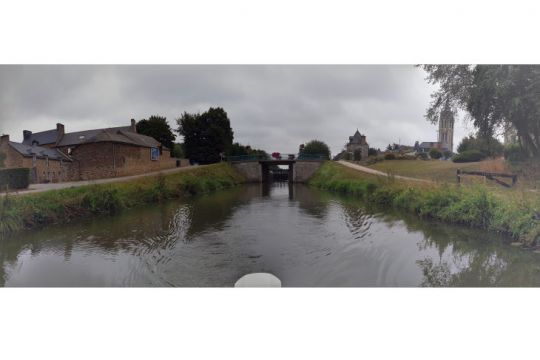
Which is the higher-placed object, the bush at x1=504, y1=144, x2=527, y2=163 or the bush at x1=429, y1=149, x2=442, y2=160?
the bush at x1=429, y1=149, x2=442, y2=160

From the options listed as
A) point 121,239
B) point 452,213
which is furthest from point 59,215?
point 452,213

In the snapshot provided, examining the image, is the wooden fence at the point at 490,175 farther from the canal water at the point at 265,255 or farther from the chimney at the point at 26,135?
the chimney at the point at 26,135

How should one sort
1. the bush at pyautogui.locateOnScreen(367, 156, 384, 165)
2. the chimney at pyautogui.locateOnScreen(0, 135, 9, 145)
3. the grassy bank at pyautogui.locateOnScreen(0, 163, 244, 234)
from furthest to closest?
the bush at pyautogui.locateOnScreen(367, 156, 384, 165) → the grassy bank at pyautogui.locateOnScreen(0, 163, 244, 234) → the chimney at pyautogui.locateOnScreen(0, 135, 9, 145)

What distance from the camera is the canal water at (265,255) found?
2.82 m

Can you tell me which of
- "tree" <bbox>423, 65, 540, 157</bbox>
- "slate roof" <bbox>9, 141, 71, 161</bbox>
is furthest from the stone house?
"tree" <bbox>423, 65, 540, 157</bbox>

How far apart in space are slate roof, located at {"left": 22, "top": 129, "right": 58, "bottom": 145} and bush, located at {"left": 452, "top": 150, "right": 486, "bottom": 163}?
6.81 metres

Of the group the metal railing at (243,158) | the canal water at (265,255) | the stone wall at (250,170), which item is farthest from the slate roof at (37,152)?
the stone wall at (250,170)

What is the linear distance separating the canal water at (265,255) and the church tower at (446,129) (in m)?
1.61

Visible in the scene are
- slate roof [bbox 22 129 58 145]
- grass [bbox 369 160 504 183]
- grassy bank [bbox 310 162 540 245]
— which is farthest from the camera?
grass [bbox 369 160 504 183]

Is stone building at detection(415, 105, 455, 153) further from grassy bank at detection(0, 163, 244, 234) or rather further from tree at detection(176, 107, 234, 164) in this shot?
grassy bank at detection(0, 163, 244, 234)

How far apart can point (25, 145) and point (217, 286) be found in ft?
12.5

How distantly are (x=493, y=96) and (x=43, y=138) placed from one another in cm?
698

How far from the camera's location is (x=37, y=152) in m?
4.36

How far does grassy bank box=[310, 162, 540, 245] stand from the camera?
3423 millimetres
